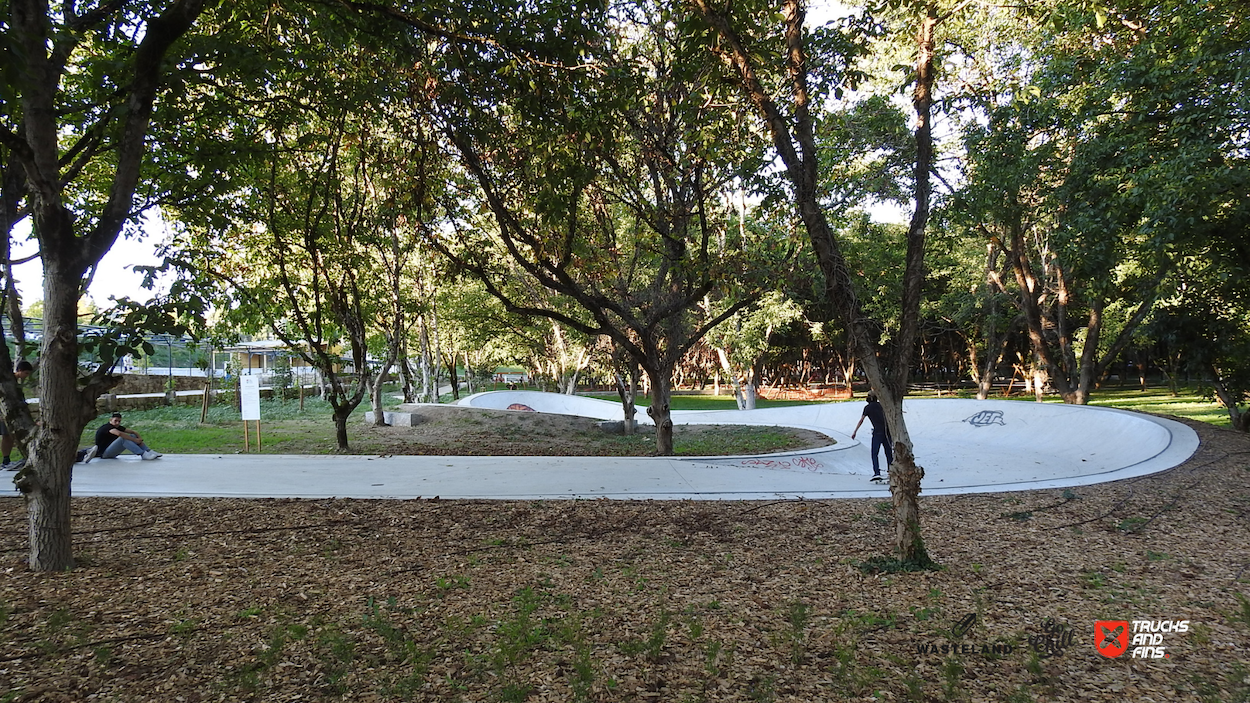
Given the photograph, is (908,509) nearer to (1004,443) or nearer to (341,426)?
(341,426)

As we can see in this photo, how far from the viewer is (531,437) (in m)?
14.2

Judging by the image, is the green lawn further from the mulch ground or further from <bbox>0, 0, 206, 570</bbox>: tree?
<bbox>0, 0, 206, 570</bbox>: tree

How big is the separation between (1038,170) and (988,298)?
44.0 feet

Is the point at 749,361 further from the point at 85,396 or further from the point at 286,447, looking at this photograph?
the point at 85,396

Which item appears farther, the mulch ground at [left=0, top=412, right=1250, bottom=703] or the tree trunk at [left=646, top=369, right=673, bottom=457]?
the tree trunk at [left=646, top=369, right=673, bottom=457]

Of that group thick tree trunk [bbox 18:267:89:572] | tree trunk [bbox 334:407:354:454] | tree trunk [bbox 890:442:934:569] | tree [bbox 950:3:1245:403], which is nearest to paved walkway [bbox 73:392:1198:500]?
tree trunk [bbox 334:407:354:454]

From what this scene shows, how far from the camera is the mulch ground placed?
277 centimetres

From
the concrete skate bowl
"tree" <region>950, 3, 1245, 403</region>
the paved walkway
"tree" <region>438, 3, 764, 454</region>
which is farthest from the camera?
the concrete skate bowl

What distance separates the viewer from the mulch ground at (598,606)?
109 inches

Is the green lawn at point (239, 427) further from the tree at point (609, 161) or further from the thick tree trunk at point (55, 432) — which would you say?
the thick tree trunk at point (55, 432)

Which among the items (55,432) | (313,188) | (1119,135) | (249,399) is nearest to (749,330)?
(1119,135)

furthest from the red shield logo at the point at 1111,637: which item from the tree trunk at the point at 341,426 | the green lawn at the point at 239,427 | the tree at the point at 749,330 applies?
the tree at the point at 749,330

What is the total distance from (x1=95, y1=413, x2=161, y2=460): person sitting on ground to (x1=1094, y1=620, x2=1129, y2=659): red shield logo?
9709 mm

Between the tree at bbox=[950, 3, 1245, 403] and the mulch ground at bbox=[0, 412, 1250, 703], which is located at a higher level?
the tree at bbox=[950, 3, 1245, 403]
